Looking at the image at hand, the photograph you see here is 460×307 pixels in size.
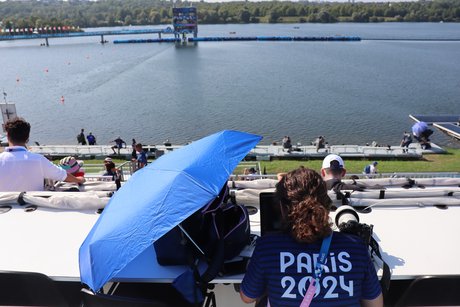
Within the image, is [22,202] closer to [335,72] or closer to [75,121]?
[75,121]

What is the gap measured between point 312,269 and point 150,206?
135 centimetres

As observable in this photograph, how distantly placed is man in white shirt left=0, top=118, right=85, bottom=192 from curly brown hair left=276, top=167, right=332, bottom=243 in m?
3.64

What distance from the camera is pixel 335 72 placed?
67.6 m

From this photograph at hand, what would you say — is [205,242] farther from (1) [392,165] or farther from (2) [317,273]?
(1) [392,165]

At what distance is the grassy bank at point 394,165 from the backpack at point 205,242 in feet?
50.1

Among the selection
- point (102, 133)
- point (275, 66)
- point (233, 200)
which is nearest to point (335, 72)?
point (275, 66)

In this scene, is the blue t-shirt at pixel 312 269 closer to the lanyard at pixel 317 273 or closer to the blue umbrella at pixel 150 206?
the lanyard at pixel 317 273

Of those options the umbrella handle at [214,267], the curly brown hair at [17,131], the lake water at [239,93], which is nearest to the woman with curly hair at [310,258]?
the umbrella handle at [214,267]

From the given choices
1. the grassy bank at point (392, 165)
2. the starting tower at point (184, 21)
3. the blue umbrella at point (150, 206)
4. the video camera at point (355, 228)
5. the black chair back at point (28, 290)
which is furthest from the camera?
the starting tower at point (184, 21)

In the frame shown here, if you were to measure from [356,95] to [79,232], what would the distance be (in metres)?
51.1

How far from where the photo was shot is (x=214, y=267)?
3152 mm

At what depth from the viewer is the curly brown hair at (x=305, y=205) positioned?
2.35 meters

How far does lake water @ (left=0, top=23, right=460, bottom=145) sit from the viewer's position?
124 feet

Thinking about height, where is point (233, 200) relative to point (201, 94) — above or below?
above
